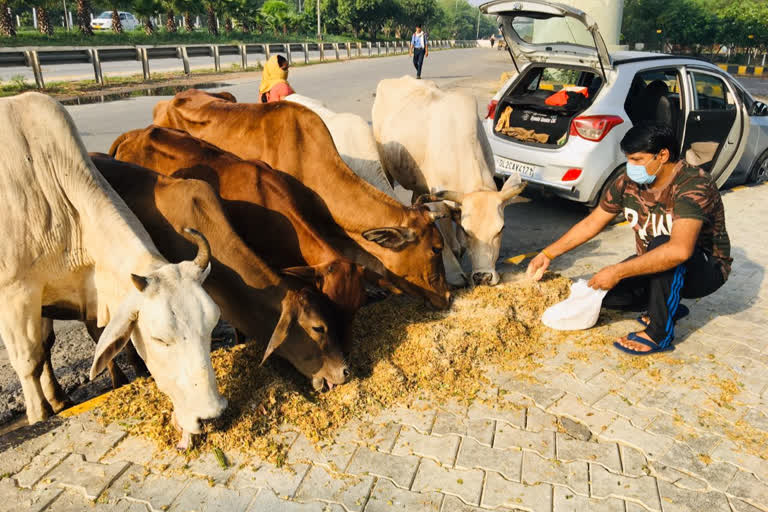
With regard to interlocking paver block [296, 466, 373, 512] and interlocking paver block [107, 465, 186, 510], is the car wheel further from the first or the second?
interlocking paver block [107, 465, 186, 510]

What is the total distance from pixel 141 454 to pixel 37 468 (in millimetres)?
527

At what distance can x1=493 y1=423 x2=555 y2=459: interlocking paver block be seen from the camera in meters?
3.51

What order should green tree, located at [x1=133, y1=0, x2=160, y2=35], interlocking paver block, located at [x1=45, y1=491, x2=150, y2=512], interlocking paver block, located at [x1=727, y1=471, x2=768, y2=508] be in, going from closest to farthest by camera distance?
interlocking paver block, located at [x1=45, y1=491, x2=150, y2=512]
interlocking paver block, located at [x1=727, y1=471, x2=768, y2=508]
green tree, located at [x1=133, y1=0, x2=160, y2=35]

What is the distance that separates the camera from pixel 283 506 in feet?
10.2

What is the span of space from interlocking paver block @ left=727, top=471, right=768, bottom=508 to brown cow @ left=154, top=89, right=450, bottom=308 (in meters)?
2.38

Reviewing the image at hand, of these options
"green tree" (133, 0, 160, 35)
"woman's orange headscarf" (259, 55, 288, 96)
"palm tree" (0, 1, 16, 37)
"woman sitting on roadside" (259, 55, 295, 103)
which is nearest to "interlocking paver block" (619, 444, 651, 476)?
"woman sitting on roadside" (259, 55, 295, 103)

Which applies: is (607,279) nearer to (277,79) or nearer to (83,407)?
(83,407)

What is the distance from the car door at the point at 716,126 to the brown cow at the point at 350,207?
4.66 meters

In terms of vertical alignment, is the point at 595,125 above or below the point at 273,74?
below

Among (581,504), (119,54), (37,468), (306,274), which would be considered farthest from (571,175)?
(119,54)

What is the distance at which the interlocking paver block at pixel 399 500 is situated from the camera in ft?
10.1

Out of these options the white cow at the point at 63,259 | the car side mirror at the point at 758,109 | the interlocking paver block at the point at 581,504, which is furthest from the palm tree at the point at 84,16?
the interlocking paver block at the point at 581,504

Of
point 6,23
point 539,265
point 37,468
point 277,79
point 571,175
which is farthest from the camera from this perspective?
point 6,23

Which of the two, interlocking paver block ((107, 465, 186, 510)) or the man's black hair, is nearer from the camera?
interlocking paver block ((107, 465, 186, 510))
